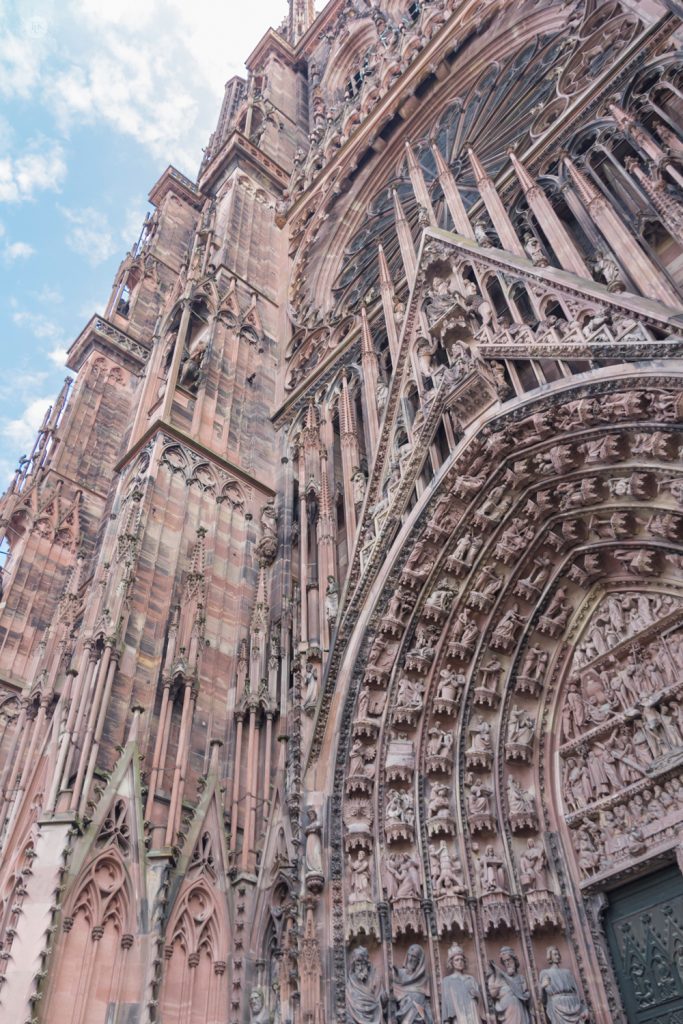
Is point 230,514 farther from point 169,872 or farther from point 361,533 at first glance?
point 169,872

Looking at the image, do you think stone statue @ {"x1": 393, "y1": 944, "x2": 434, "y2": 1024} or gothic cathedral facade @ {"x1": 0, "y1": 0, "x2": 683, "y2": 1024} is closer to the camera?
stone statue @ {"x1": 393, "y1": 944, "x2": 434, "y2": 1024}

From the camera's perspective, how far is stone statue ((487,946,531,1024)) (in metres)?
5.86

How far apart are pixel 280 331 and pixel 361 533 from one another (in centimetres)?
740

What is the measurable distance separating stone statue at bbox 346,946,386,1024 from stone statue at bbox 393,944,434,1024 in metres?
0.14

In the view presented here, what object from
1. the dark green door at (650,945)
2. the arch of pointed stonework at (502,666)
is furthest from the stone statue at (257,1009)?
the dark green door at (650,945)

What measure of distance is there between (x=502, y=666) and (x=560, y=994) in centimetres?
266

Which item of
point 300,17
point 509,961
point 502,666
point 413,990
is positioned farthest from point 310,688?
point 300,17

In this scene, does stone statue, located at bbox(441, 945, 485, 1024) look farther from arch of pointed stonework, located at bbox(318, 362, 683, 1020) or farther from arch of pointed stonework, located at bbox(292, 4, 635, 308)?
arch of pointed stonework, located at bbox(292, 4, 635, 308)

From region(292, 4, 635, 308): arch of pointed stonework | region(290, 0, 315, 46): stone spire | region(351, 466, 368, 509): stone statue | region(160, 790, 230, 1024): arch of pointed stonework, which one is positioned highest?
region(290, 0, 315, 46): stone spire

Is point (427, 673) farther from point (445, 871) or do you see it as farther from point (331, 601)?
point (445, 871)

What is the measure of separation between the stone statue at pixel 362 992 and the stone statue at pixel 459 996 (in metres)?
0.45

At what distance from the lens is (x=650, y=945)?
6160 mm

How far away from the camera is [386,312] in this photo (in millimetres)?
10688

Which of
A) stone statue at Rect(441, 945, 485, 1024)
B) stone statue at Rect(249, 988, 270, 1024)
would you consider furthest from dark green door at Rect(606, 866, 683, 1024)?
stone statue at Rect(249, 988, 270, 1024)
